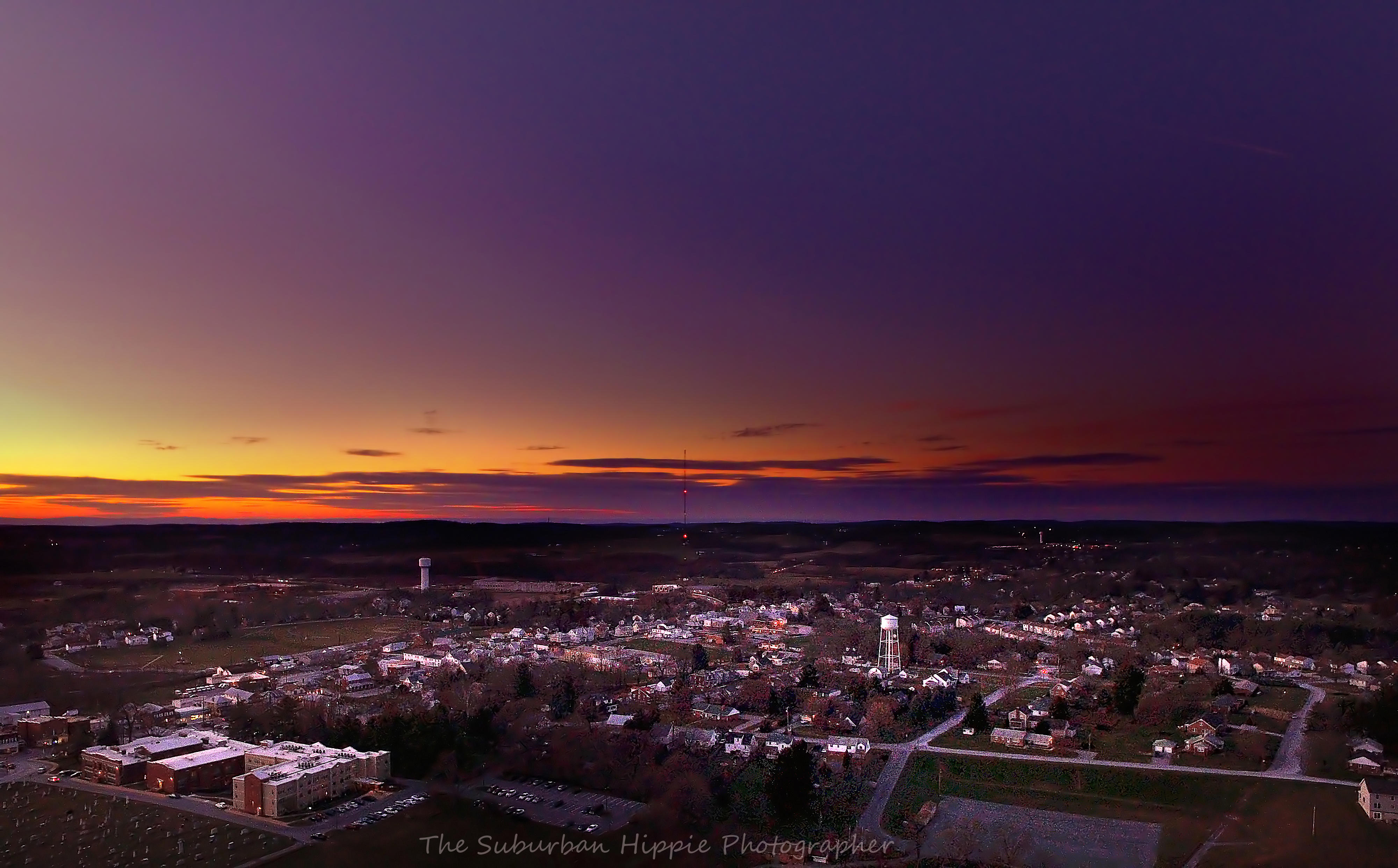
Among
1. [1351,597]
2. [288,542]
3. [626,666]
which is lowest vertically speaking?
[626,666]

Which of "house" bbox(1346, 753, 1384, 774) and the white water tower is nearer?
"house" bbox(1346, 753, 1384, 774)

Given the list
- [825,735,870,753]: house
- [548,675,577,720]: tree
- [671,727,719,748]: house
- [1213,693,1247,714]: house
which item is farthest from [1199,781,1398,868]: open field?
[548,675,577,720]: tree

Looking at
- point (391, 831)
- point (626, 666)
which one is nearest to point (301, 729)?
point (391, 831)

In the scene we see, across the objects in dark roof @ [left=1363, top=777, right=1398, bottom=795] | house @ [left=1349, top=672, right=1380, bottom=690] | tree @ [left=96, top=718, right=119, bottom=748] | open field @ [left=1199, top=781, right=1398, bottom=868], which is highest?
tree @ [left=96, top=718, right=119, bottom=748]

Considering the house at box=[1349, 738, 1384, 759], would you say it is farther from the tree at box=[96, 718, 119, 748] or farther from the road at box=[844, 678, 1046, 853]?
the tree at box=[96, 718, 119, 748]

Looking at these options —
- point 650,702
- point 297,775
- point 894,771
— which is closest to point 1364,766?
point 894,771

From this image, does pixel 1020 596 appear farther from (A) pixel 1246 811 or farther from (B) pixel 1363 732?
(A) pixel 1246 811
